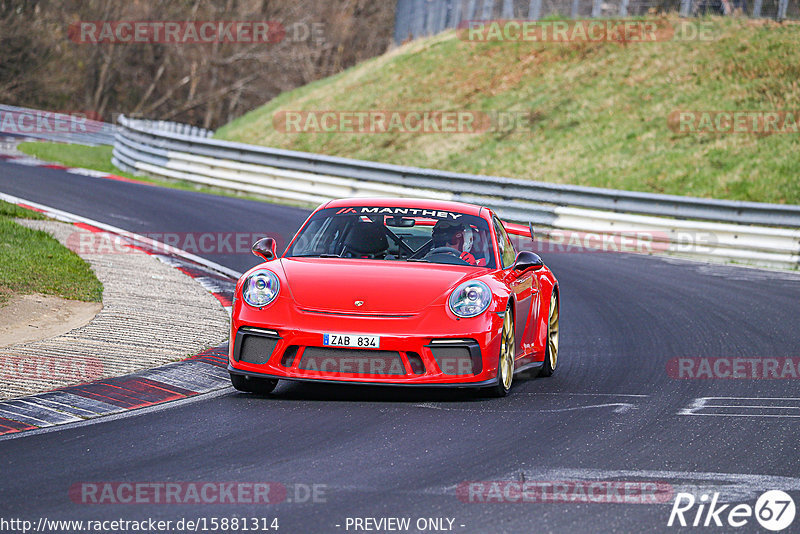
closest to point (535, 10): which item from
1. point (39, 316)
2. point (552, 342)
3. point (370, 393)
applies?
point (552, 342)

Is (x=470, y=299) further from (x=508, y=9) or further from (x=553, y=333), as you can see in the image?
(x=508, y=9)

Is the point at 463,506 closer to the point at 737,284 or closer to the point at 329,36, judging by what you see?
the point at 737,284

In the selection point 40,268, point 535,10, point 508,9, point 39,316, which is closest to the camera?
point 39,316

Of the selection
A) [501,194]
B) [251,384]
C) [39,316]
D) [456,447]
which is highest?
[501,194]

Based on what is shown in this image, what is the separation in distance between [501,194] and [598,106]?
10527 millimetres

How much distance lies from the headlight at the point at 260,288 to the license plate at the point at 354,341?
579 millimetres

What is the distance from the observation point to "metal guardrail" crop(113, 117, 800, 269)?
63.8 feet

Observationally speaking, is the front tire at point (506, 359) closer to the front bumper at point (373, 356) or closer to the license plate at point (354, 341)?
the front bumper at point (373, 356)

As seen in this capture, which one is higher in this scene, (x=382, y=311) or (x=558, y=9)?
(x=558, y=9)

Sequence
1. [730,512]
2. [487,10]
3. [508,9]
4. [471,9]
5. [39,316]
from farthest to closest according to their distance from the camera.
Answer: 1. [471,9]
2. [487,10]
3. [508,9]
4. [39,316]
5. [730,512]

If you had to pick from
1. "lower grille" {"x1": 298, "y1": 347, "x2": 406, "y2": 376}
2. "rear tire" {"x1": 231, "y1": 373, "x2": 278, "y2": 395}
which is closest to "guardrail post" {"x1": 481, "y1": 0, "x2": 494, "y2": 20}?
"rear tire" {"x1": 231, "y1": 373, "x2": 278, "y2": 395}

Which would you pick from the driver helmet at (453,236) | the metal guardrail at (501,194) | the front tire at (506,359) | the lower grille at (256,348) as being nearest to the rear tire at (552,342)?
the front tire at (506,359)

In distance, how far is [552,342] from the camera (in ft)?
31.4

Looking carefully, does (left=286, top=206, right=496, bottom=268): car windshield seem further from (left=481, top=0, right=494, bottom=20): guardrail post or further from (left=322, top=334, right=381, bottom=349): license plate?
(left=481, top=0, right=494, bottom=20): guardrail post
